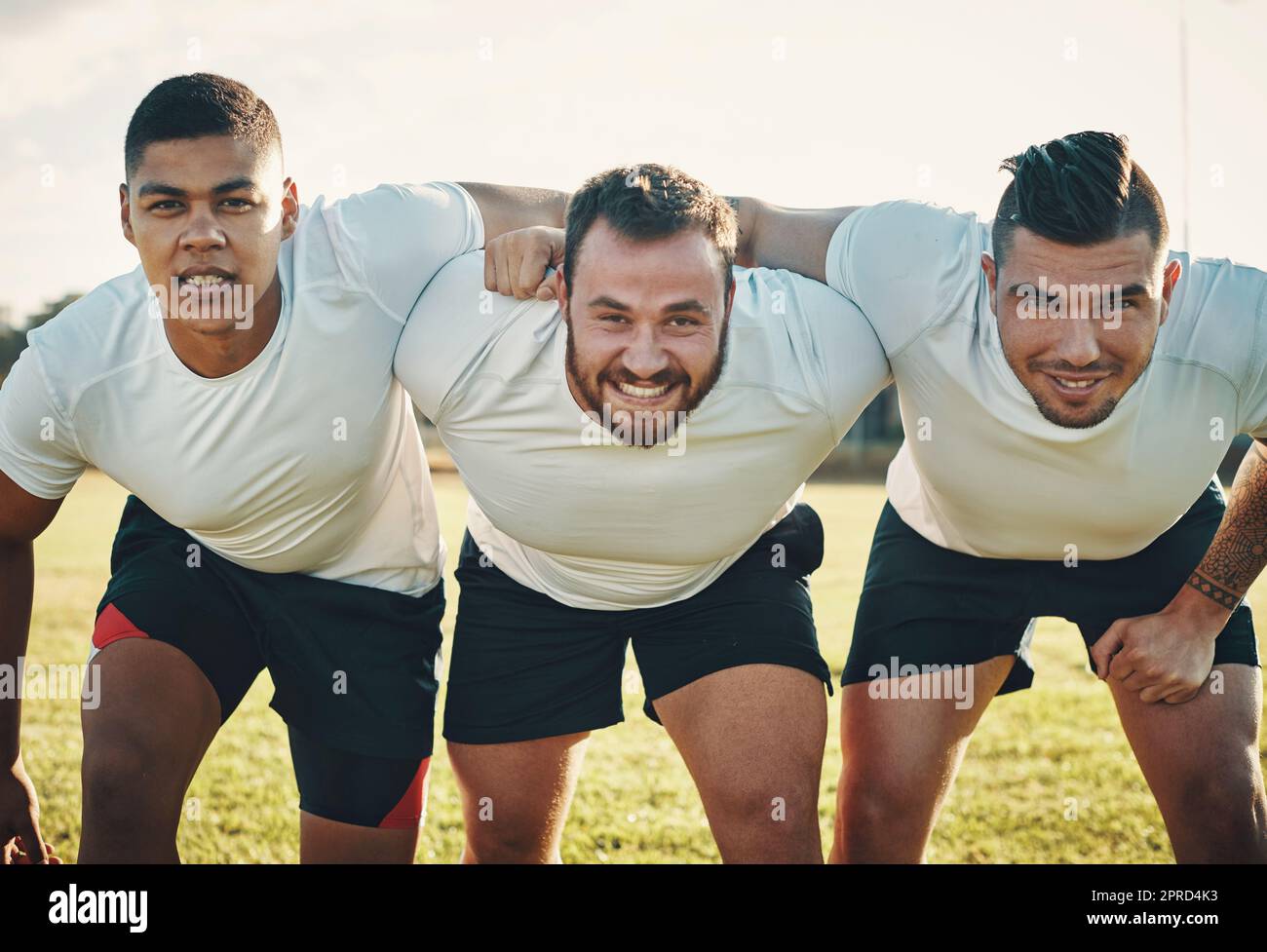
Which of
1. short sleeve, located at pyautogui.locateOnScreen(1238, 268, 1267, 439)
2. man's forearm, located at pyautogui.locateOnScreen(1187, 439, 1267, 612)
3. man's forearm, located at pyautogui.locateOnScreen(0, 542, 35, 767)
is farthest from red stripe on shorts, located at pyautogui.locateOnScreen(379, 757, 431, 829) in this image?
short sleeve, located at pyautogui.locateOnScreen(1238, 268, 1267, 439)

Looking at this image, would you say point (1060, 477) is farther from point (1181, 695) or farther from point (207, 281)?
point (207, 281)

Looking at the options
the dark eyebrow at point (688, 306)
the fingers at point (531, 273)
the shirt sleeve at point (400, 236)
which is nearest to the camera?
the dark eyebrow at point (688, 306)

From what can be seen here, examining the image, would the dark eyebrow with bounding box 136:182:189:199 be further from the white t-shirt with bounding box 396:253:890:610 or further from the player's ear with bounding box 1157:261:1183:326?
the player's ear with bounding box 1157:261:1183:326

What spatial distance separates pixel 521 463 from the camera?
11.3 feet

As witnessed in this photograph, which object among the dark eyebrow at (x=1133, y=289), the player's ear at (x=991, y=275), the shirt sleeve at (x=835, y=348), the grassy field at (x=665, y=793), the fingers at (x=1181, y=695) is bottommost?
the grassy field at (x=665, y=793)

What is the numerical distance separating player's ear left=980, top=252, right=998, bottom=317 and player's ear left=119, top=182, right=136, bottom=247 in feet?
8.11

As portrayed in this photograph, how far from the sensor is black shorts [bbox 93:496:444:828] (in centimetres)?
384

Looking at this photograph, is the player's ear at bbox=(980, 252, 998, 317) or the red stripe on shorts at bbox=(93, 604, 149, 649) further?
the red stripe on shorts at bbox=(93, 604, 149, 649)

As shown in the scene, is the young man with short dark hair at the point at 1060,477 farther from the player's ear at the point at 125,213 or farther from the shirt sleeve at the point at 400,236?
the player's ear at the point at 125,213

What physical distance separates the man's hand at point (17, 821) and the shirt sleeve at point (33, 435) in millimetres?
886

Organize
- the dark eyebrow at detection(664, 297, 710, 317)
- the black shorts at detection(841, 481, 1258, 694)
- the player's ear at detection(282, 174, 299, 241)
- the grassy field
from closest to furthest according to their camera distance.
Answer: the dark eyebrow at detection(664, 297, 710, 317) < the player's ear at detection(282, 174, 299, 241) < the black shorts at detection(841, 481, 1258, 694) < the grassy field

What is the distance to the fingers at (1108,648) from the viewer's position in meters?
3.91

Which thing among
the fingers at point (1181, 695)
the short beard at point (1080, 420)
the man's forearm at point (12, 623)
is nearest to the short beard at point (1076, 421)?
the short beard at point (1080, 420)

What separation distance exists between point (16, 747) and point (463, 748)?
54.8 inches
